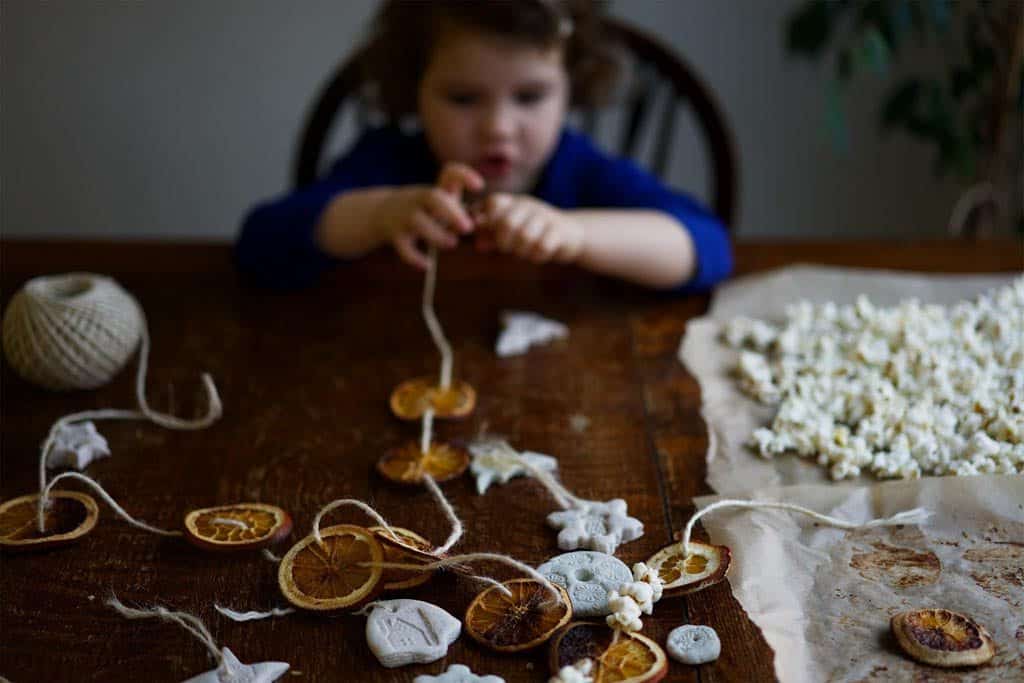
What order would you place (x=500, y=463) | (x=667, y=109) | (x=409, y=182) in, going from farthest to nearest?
(x=667, y=109) → (x=409, y=182) → (x=500, y=463)

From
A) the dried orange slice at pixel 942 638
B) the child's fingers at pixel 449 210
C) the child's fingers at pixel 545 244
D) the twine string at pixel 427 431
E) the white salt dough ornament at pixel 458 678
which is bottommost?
the white salt dough ornament at pixel 458 678

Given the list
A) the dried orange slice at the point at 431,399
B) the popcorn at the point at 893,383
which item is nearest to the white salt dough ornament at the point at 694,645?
the popcorn at the point at 893,383

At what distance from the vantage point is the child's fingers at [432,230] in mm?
983

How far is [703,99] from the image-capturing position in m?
1.41

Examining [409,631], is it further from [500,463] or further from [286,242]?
[286,242]

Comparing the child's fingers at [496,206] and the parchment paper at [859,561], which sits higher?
the child's fingers at [496,206]

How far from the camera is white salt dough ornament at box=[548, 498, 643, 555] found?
26.2 inches

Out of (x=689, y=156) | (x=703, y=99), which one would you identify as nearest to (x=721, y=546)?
(x=703, y=99)

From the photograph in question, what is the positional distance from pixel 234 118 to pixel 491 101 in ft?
3.10

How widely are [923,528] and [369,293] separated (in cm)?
62

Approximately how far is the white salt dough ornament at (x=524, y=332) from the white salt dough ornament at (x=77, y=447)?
0.36 meters

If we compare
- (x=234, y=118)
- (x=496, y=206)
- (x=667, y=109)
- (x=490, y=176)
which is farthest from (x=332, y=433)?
(x=234, y=118)

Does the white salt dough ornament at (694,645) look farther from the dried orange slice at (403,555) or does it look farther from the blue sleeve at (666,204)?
the blue sleeve at (666,204)

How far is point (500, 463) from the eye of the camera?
2.49 ft
